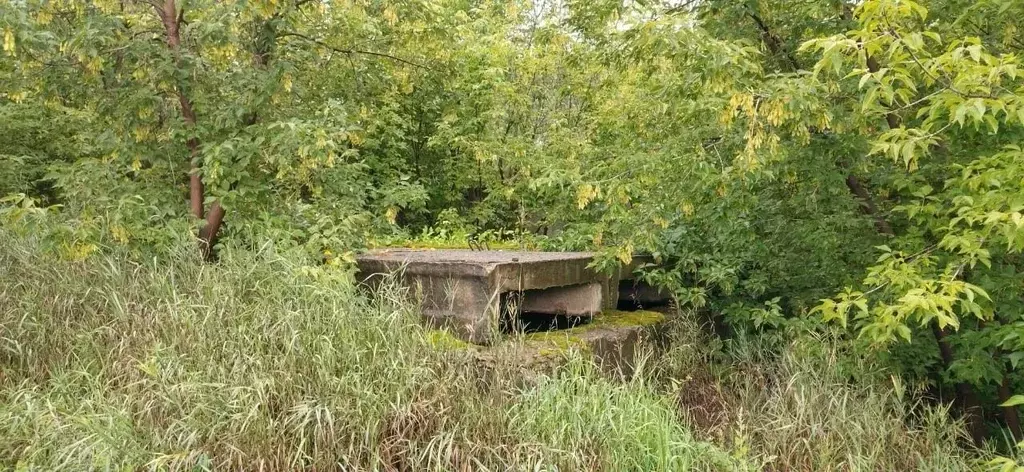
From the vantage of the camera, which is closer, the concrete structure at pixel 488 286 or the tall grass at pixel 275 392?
the tall grass at pixel 275 392

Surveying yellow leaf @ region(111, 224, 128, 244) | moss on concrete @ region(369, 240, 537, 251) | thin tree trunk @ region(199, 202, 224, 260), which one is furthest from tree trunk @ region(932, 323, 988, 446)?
yellow leaf @ region(111, 224, 128, 244)

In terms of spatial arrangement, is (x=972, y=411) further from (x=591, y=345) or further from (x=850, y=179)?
(x=591, y=345)

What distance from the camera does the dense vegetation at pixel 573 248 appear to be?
10.7 feet

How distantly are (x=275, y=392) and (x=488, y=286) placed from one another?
181cm

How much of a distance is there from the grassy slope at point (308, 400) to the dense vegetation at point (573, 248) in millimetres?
18

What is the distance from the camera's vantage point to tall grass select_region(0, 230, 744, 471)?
3.16m

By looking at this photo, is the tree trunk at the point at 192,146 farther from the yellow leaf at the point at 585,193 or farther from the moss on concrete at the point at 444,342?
the yellow leaf at the point at 585,193

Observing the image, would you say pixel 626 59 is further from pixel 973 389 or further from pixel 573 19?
pixel 973 389

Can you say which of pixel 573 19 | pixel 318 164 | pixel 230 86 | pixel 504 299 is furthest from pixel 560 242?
pixel 230 86

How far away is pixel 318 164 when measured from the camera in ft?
16.0

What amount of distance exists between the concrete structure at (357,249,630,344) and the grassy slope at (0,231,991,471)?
632mm

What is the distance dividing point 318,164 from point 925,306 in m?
3.66

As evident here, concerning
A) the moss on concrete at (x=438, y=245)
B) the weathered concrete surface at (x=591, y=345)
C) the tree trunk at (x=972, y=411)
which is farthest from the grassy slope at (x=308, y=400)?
the moss on concrete at (x=438, y=245)

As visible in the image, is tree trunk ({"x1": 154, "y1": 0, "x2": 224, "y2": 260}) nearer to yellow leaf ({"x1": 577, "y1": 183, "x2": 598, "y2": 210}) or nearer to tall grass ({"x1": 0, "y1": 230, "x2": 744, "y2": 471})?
tall grass ({"x1": 0, "y1": 230, "x2": 744, "y2": 471})
